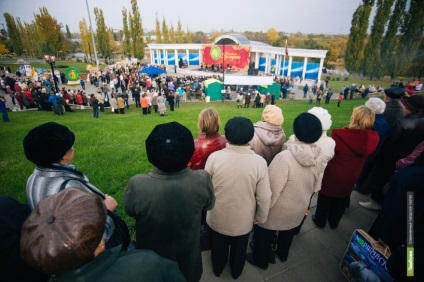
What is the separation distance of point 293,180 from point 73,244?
219 centimetres

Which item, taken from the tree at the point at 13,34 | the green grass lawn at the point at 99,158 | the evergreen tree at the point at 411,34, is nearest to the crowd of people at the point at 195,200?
the green grass lawn at the point at 99,158

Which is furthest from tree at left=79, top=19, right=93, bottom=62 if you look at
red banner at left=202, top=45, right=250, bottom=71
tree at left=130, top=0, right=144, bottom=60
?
red banner at left=202, top=45, right=250, bottom=71

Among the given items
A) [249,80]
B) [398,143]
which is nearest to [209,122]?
[398,143]

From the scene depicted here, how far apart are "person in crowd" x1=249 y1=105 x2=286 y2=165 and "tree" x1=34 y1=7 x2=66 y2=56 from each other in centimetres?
5096

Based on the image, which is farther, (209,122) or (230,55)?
(230,55)

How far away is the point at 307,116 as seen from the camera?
97.8 inches

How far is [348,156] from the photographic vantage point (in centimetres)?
307

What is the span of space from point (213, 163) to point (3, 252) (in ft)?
Result: 5.63

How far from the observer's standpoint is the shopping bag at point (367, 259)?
2.09 metres

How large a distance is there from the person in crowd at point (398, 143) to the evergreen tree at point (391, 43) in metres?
39.4

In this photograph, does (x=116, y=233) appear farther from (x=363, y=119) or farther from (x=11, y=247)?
(x=363, y=119)

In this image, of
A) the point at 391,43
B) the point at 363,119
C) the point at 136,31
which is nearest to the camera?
the point at 363,119

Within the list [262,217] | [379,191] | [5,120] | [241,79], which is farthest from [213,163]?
[241,79]

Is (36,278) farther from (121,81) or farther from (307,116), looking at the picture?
(121,81)
